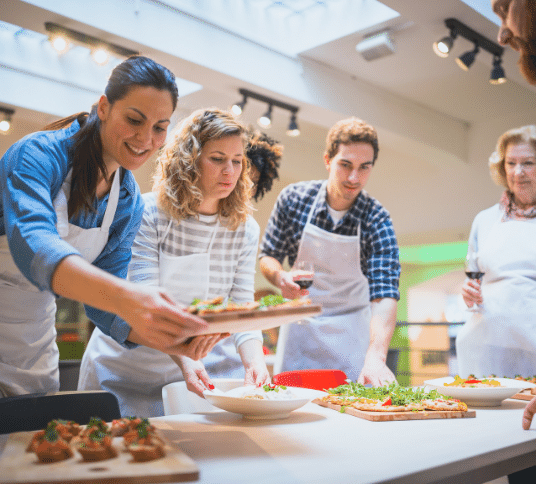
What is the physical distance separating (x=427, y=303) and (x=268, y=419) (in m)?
10.1

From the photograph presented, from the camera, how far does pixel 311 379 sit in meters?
Result: 1.92

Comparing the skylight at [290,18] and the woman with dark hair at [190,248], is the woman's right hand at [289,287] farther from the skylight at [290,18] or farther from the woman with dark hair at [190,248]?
the skylight at [290,18]

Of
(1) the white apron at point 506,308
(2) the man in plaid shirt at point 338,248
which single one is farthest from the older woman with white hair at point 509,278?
(2) the man in plaid shirt at point 338,248

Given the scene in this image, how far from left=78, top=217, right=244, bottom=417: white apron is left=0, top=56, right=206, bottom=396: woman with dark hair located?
30 centimetres

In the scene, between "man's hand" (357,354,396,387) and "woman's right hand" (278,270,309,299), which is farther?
"woman's right hand" (278,270,309,299)

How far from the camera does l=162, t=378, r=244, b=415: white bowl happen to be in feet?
5.28

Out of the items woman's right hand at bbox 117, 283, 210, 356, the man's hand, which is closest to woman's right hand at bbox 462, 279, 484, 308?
the man's hand

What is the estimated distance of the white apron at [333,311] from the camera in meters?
2.64

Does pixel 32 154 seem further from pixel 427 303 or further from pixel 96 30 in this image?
pixel 427 303

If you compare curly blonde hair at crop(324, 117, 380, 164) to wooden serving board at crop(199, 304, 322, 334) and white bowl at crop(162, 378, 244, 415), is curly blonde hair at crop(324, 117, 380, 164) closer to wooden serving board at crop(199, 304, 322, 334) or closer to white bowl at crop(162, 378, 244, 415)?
white bowl at crop(162, 378, 244, 415)

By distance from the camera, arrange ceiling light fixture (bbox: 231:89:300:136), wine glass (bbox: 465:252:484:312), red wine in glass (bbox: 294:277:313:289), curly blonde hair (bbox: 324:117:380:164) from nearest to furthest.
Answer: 1. red wine in glass (bbox: 294:277:313:289)
2. wine glass (bbox: 465:252:484:312)
3. curly blonde hair (bbox: 324:117:380:164)
4. ceiling light fixture (bbox: 231:89:300:136)

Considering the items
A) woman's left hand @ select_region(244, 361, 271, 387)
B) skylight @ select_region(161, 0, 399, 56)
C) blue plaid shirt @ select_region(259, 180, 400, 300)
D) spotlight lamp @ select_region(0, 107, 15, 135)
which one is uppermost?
skylight @ select_region(161, 0, 399, 56)

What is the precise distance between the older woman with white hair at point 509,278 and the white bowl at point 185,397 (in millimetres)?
1251

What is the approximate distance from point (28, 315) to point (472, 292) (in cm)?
173
